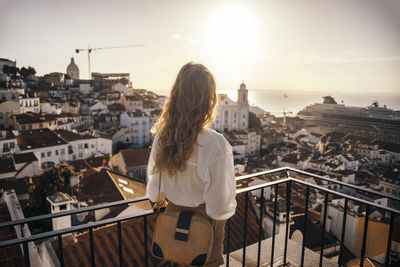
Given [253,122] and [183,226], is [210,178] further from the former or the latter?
[253,122]

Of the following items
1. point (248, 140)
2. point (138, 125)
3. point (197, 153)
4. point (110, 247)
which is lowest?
point (248, 140)

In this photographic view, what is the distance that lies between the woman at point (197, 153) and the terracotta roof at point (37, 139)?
2780cm

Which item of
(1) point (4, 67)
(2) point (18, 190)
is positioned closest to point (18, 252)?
(2) point (18, 190)

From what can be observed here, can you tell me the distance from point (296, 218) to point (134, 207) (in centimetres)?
640

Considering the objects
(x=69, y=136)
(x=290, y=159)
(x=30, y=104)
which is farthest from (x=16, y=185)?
(x=30, y=104)

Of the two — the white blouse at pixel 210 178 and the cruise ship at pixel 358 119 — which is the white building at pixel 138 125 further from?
the cruise ship at pixel 358 119

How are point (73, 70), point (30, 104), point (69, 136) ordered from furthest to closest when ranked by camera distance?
point (73, 70), point (30, 104), point (69, 136)

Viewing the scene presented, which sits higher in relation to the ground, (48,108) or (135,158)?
(48,108)

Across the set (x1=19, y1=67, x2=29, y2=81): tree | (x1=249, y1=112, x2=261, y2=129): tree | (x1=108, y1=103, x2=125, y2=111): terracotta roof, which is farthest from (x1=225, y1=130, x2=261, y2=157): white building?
(x1=19, y1=67, x2=29, y2=81): tree

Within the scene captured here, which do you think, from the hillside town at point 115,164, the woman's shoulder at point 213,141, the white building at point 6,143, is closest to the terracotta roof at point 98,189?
the hillside town at point 115,164

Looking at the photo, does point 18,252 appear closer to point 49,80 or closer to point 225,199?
point 225,199

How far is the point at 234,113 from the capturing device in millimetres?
54906

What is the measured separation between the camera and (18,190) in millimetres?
16047

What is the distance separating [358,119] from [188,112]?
237ft
